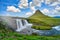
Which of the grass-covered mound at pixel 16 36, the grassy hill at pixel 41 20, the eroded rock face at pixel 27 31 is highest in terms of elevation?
the grassy hill at pixel 41 20

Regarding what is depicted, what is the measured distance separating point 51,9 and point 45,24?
0.23 m

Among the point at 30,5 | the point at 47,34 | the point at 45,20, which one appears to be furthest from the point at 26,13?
the point at 47,34

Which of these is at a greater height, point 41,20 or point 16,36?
point 41,20

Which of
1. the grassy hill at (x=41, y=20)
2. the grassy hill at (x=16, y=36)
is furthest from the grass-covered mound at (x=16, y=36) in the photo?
the grassy hill at (x=41, y=20)

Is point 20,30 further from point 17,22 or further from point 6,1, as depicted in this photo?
point 6,1

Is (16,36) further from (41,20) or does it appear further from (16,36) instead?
(41,20)

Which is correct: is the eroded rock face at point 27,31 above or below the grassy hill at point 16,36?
above

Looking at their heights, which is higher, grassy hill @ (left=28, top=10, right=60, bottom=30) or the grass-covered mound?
A: grassy hill @ (left=28, top=10, right=60, bottom=30)

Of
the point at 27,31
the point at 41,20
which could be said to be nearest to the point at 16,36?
the point at 27,31

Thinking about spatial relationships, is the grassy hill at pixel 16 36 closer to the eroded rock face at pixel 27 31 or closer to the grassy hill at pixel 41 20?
the eroded rock face at pixel 27 31

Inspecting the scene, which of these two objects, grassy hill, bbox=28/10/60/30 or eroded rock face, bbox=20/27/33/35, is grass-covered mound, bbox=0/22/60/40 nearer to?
eroded rock face, bbox=20/27/33/35

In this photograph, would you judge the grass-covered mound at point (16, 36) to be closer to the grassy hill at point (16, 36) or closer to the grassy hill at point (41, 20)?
the grassy hill at point (16, 36)

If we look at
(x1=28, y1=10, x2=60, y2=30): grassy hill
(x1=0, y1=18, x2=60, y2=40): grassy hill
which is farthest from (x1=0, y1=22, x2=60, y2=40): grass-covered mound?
(x1=28, y1=10, x2=60, y2=30): grassy hill

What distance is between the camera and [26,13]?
2076mm
